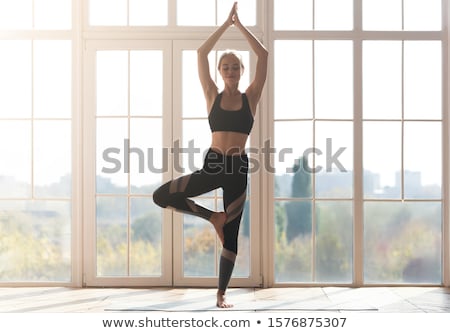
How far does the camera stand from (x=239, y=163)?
3.98 metres

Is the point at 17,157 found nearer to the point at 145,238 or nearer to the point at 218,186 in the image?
the point at 145,238

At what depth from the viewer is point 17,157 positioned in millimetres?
5371

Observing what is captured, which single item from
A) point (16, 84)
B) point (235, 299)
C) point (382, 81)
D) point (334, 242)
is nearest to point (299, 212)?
point (334, 242)

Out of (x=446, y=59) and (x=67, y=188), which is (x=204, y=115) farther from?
(x=446, y=59)

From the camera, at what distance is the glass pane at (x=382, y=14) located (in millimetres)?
5359

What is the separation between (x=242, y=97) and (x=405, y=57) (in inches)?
77.4

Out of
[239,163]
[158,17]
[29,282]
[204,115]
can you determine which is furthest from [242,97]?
[29,282]

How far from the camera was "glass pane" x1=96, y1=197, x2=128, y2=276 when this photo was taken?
5.35m

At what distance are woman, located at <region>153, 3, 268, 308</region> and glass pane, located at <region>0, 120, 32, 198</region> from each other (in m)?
1.95

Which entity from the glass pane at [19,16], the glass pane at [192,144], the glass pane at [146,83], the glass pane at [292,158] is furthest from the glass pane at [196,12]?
the glass pane at [19,16]

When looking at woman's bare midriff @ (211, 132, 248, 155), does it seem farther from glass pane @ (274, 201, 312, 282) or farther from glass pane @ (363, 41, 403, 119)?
glass pane @ (363, 41, 403, 119)

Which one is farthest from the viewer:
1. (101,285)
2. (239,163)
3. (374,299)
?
(101,285)
